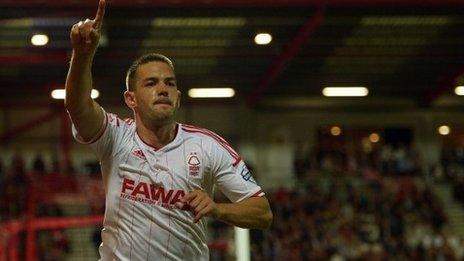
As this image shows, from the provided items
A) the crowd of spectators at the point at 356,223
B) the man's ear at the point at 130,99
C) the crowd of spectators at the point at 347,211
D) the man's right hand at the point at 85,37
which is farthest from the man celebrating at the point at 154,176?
the crowd of spectators at the point at 356,223

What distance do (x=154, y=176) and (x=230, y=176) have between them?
0.42 metres

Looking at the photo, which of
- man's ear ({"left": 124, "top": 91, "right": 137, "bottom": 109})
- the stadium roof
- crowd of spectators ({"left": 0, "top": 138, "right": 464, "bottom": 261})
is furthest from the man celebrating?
crowd of spectators ({"left": 0, "top": 138, "right": 464, "bottom": 261})

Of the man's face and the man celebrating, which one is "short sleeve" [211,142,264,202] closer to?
the man celebrating

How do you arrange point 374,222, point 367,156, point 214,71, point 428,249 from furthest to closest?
point 367,156, point 214,71, point 374,222, point 428,249

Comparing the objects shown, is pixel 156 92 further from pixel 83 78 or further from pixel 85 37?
pixel 85 37

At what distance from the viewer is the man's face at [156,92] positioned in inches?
182

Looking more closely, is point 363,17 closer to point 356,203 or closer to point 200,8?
point 200,8

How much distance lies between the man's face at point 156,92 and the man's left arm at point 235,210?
0.48 meters

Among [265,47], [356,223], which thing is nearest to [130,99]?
[265,47]

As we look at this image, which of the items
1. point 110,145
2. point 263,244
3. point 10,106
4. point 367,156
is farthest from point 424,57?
point 110,145

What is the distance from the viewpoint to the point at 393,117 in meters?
27.0

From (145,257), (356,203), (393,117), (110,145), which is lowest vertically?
(145,257)

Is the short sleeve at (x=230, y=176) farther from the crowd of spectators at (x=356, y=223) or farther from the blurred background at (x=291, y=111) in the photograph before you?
the crowd of spectators at (x=356, y=223)

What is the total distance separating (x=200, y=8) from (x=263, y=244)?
4.68m
